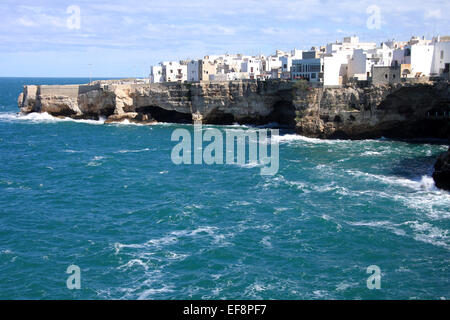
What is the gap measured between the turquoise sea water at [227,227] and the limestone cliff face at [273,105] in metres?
9.56

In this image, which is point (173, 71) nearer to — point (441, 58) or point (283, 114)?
point (283, 114)

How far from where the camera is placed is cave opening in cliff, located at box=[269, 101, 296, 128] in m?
101

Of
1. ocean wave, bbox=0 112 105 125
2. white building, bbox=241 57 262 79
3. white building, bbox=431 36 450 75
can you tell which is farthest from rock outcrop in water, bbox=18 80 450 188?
white building, bbox=241 57 262 79

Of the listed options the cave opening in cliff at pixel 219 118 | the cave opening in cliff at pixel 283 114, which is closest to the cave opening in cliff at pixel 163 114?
the cave opening in cliff at pixel 219 118

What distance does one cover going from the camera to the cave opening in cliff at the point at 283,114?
10058 cm

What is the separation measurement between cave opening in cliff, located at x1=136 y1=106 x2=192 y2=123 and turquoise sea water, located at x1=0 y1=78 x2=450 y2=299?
38159mm

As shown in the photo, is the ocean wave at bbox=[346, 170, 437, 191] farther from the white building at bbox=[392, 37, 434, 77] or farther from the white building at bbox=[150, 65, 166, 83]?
the white building at bbox=[150, 65, 166, 83]

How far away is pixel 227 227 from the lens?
45.4 m

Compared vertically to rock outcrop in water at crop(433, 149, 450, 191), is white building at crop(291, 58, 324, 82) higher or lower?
higher

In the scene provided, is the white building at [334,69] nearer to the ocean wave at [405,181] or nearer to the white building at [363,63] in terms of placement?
the white building at [363,63]

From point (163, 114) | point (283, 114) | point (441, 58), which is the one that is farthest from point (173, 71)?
point (441, 58)
